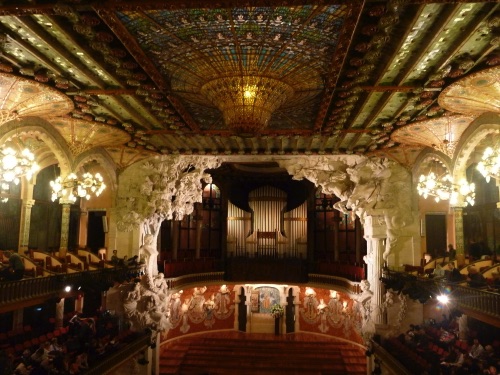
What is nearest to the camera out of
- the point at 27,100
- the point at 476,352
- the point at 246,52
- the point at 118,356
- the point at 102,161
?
the point at 246,52

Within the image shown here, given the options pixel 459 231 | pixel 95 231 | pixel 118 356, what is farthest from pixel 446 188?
pixel 95 231

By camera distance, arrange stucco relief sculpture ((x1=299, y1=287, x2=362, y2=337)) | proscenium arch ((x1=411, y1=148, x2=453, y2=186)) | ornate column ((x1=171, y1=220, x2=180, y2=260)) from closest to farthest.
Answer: proscenium arch ((x1=411, y1=148, x2=453, y2=186))
ornate column ((x1=171, y1=220, x2=180, y2=260))
stucco relief sculpture ((x1=299, y1=287, x2=362, y2=337))

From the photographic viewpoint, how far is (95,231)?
58.2 ft

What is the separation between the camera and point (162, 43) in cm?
685

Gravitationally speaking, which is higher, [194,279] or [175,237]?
[175,237]

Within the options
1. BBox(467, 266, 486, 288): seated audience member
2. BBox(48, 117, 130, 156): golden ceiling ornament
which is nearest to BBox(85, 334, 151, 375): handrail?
BBox(48, 117, 130, 156): golden ceiling ornament

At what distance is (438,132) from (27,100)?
9.42 meters

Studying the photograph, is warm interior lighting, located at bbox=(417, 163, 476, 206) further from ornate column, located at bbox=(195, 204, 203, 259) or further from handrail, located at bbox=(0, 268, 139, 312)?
ornate column, located at bbox=(195, 204, 203, 259)

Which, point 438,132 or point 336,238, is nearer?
point 438,132

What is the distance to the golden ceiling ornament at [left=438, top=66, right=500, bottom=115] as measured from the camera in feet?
24.1

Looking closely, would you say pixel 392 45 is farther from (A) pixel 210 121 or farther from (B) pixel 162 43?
(A) pixel 210 121

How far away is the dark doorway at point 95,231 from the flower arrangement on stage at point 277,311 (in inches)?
333

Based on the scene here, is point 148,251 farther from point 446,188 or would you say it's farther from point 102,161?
point 446,188

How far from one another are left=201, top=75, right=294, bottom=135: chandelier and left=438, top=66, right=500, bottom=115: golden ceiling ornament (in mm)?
2991
